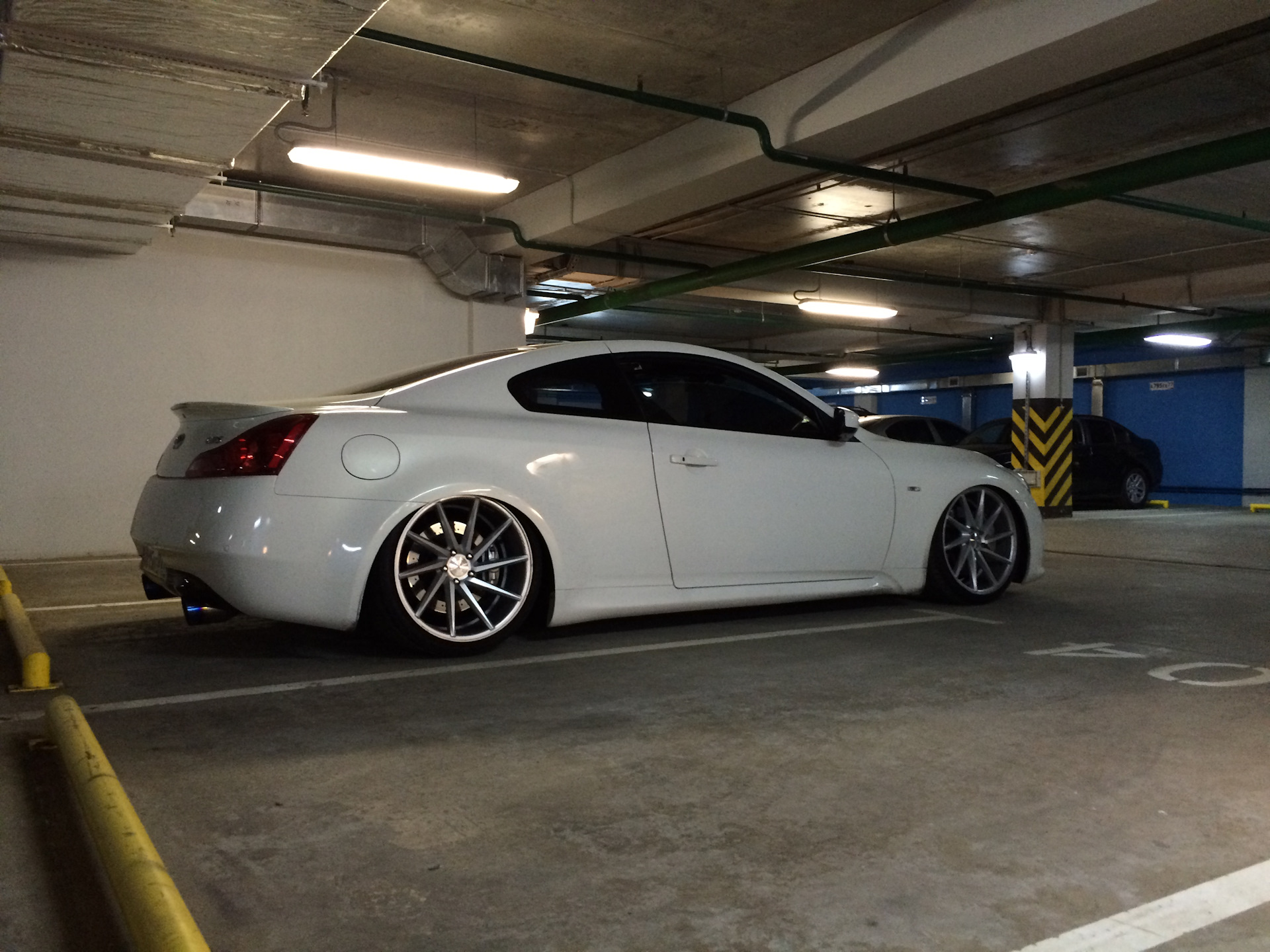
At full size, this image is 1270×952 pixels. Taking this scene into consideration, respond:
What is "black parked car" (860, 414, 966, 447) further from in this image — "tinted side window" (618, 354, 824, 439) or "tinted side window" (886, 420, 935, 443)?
"tinted side window" (618, 354, 824, 439)

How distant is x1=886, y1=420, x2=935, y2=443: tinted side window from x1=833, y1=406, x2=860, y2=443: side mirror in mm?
7496

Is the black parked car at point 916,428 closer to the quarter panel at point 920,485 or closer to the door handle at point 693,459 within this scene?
the quarter panel at point 920,485

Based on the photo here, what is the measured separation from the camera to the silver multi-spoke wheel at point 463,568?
4090mm

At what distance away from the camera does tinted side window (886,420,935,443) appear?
42.4 ft

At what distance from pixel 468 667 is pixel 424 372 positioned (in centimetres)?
139

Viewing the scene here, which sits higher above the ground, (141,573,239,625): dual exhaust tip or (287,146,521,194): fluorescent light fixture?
(287,146,521,194): fluorescent light fixture

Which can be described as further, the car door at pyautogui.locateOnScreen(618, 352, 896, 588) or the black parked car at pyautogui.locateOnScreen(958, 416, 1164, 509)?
the black parked car at pyautogui.locateOnScreen(958, 416, 1164, 509)

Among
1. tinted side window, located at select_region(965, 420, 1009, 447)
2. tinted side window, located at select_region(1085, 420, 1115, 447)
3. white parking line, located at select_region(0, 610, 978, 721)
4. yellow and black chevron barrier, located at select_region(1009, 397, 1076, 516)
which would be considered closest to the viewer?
white parking line, located at select_region(0, 610, 978, 721)

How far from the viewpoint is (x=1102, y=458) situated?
17.1 meters

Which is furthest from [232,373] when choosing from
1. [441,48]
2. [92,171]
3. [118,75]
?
[118,75]

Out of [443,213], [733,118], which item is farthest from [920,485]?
[443,213]

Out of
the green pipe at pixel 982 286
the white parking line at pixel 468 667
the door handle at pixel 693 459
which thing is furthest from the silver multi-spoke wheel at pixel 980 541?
the green pipe at pixel 982 286

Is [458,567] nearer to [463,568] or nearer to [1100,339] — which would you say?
[463,568]

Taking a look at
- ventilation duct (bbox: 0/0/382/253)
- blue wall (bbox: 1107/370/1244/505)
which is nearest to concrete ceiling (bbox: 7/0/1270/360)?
ventilation duct (bbox: 0/0/382/253)
